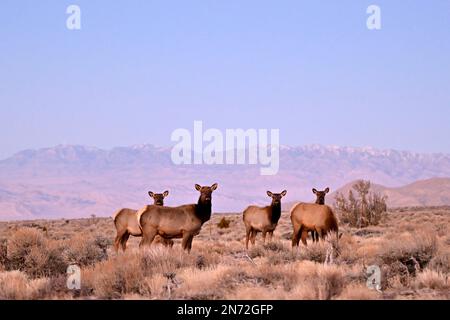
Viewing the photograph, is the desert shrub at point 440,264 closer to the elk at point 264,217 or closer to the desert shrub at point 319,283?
the desert shrub at point 319,283

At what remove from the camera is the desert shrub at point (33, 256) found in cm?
1717

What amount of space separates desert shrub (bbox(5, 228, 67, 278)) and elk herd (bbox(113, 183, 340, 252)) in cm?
220

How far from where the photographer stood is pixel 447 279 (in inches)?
527

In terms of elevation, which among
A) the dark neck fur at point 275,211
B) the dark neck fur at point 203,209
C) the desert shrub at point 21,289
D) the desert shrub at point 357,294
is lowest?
the desert shrub at point 21,289

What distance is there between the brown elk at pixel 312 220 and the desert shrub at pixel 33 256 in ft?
23.5

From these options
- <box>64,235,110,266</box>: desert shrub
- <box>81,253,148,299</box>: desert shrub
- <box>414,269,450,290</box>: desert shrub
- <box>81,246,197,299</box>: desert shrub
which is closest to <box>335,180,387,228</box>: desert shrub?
<box>64,235,110,266</box>: desert shrub

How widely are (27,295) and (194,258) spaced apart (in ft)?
15.9

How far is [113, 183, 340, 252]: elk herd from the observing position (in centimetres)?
1786

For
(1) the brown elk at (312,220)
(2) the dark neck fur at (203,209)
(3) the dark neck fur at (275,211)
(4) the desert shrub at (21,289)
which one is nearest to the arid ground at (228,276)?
(4) the desert shrub at (21,289)

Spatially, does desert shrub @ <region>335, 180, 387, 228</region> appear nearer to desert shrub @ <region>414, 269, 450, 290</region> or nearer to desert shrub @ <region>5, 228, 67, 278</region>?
desert shrub @ <region>5, 228, 67, 278</region>

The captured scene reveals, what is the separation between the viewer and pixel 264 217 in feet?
80.8

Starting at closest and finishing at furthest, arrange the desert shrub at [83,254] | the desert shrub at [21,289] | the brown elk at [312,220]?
the desert shrub at [21,289] → the desert shrub at [83,254] → the brown elk at [312,220]

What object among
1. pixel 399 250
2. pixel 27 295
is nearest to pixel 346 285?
pixel 399 250

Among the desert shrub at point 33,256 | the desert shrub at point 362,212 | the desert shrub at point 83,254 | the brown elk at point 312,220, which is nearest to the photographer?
the desert shrub at point 33,256
